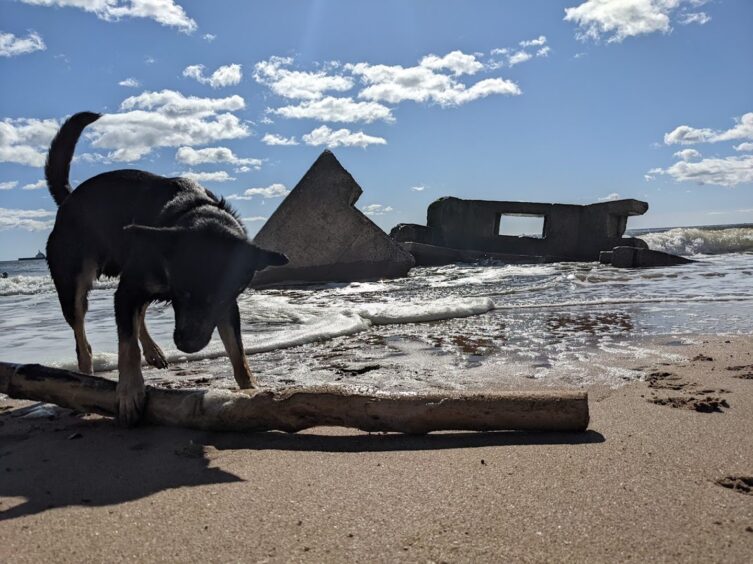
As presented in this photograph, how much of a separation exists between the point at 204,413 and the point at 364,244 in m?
10.9

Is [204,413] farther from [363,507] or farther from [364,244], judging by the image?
[364,244]

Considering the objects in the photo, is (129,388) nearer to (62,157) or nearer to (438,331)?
(62,157)

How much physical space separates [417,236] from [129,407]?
17.7m

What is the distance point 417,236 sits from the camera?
2044cm

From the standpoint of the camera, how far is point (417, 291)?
11.0 meters

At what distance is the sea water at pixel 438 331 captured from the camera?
4555 millimetres

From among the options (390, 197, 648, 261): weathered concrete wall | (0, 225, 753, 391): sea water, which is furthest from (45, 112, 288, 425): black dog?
(390, 197, 648, 261): weathered concrete wall

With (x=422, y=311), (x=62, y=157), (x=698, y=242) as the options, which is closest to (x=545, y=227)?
(x=422, y=311)

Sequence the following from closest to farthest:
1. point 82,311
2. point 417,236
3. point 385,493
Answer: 1. point 385,493
2. point 82,311
3. point 417,236

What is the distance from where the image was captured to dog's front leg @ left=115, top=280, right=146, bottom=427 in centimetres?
313

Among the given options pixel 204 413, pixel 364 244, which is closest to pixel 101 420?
pixel 204 413

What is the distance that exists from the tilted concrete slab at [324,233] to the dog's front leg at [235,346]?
30.1 ft

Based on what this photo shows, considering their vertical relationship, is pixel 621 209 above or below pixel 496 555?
above

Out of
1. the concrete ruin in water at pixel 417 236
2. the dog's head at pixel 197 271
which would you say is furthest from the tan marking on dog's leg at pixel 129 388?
the concrete ruin in water at pixel 417 236
